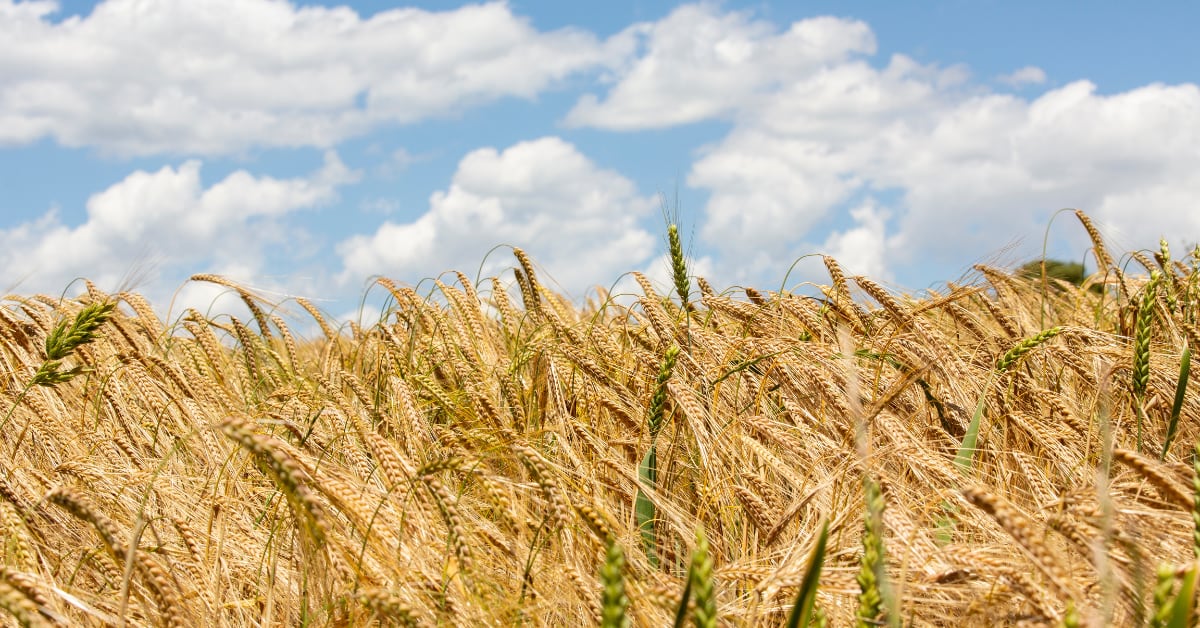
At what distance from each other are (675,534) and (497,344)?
221cm

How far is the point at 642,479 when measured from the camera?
6.24ft

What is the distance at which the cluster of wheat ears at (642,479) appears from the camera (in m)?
1.32

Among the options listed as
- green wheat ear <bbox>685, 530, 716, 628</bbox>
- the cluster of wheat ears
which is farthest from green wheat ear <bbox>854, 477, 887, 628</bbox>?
green wheat ear <bbox>685, 530, 716, 628</bbox>

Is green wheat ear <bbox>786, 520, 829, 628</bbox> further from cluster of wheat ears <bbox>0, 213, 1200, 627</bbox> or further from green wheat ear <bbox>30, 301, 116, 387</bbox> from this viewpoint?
green wheat ear <bbox>30, 301, 116, 387</bbox>

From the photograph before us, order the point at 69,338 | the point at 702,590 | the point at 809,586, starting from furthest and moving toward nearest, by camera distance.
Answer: the point at 69,338, the point at 809,586, the point at 702,590

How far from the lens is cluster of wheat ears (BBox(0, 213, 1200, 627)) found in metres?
1.32

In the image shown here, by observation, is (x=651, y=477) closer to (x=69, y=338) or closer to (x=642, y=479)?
(x=642, y=479)

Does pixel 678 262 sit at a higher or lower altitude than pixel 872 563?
higher

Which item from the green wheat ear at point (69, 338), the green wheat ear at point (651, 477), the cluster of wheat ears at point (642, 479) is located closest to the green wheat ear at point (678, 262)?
the cluster of wheat ears at point (642, 479)

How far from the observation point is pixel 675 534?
2.09m

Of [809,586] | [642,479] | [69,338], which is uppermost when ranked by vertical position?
[69,338]

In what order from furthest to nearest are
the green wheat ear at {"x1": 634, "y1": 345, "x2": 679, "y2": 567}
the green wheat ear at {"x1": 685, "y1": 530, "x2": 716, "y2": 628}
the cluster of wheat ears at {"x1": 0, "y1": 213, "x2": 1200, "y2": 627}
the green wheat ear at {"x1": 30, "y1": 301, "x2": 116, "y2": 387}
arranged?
the green wheat ear at {"x1": 30, "y1": 301, "x2": 116, "y2": 387} → the green wheat ear at {"x1": 634, "y1": 345, "x2": 679, "y2": 567} → the cluster of wheat ears at {"x1": 0, "y1": 213, "x2": 1200, "y2": 627} → the green wheat ear at {"x1": 685, "y1": 530, "x2": 716, "y2": 628}

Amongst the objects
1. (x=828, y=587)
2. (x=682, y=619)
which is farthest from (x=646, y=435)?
(x=682, y=619)

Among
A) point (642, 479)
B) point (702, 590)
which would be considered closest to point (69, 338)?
point (642, 479)
